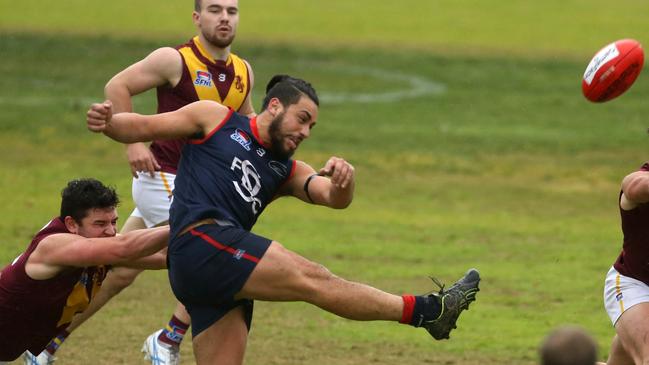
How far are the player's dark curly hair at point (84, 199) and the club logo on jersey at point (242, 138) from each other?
0.96 meters

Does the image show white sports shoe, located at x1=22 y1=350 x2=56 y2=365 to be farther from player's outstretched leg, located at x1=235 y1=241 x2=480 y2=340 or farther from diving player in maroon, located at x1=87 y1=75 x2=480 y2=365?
player's outstretched leg, located at x1=235 y1=241 x2=480 y2=340

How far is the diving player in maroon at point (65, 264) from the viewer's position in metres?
8.90

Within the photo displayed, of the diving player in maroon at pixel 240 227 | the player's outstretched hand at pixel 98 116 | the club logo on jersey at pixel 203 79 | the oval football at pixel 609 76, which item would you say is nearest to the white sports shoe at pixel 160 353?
the diving player in maroon at pixel 240 227

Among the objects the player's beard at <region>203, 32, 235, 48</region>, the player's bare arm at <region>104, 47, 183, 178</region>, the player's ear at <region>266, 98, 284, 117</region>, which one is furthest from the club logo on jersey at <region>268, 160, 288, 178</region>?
the player's beard at <region>203, 32, 235, 48</region>

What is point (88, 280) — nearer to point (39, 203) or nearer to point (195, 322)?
point (195, 322)

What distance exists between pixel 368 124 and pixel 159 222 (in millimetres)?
15690

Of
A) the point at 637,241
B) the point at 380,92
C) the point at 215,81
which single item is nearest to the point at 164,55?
the point at 215,81

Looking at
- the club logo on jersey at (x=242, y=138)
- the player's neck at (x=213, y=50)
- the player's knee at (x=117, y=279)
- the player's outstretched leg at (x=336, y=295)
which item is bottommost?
the player's knee at (x=117, y=279)

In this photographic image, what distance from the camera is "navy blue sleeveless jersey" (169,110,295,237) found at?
8828 mm

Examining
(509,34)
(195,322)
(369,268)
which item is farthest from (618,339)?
(509,34)

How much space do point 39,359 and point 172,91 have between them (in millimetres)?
2471

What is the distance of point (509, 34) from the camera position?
143ft

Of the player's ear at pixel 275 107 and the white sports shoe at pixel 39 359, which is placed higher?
the player's ear at pixel 275 107

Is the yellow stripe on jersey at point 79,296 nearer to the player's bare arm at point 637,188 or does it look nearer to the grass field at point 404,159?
the grass field at point 404,159
